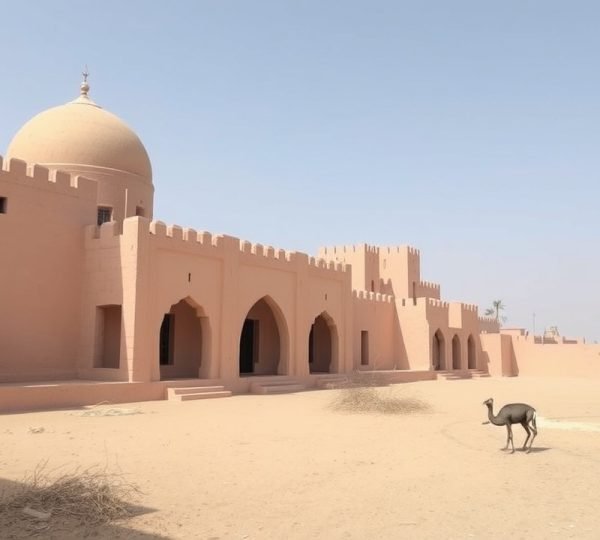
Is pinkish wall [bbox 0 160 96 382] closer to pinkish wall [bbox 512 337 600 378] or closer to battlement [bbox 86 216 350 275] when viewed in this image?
battlement [bbox 86 216 350 275]

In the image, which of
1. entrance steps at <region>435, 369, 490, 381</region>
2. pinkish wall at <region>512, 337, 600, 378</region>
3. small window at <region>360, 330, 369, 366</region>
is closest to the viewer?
small window at <region>360, 330, 369, 366</region>

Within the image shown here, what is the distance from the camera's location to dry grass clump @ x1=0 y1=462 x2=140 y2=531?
4758 millimetres

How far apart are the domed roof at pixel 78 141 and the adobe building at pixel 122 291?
41mm

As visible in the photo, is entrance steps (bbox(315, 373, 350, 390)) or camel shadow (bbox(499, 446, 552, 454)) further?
entrance steps (bbox(315, 373, 350, 390))

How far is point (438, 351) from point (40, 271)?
21214 mm

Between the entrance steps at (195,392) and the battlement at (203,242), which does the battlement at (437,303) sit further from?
the entrance steps at (195,392)

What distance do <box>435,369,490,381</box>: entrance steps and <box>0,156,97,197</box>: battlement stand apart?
58.3 feet

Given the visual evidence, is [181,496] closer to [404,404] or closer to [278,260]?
[404,404]

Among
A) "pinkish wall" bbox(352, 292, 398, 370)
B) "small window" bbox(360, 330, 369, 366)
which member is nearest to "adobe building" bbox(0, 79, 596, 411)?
"pinkish wall" bbox(352, 292, 398, 370)

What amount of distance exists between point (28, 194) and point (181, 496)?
12020 mm

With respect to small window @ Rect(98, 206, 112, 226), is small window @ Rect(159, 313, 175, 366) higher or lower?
lower

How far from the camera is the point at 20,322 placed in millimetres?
14898

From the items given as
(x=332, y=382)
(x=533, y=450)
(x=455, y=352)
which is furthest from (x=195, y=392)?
(x=455, y=352)

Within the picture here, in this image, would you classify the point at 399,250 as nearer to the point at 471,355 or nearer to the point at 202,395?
the point at 471,355
